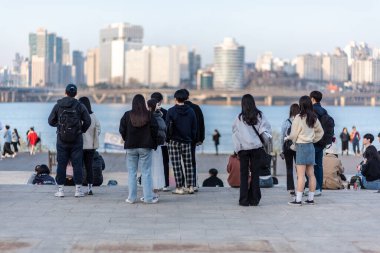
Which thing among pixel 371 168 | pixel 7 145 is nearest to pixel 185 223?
pixel 371 168

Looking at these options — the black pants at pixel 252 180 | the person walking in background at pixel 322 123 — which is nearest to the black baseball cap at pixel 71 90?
the black pants at pixel 252 180

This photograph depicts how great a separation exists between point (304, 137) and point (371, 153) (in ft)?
9.35

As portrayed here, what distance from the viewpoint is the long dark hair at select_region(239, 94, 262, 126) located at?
32.2ft

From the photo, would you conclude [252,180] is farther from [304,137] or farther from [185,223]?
[185,223]

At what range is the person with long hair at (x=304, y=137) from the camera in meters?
10.0

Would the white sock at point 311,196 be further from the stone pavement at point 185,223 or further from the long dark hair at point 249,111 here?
the long dark hair at point 249,111

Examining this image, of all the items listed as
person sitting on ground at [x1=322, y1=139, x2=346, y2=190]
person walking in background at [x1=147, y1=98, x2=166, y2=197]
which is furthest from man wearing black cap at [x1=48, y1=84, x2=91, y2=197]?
person sitting on ground at [x1=322, y1=139, x2=346, y2=190]

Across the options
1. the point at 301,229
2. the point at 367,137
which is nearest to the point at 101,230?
the point at 301,229

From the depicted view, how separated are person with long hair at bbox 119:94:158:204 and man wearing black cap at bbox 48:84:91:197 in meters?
0.58

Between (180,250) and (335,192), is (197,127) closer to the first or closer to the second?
(335,192)

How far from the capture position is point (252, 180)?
10.1 m

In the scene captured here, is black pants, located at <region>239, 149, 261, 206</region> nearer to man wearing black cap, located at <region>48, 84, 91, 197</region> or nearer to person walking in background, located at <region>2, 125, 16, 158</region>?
man wearing black cap, located at <region>48, 84, 91, 197</region>

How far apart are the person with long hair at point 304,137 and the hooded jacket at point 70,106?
258 centimetres

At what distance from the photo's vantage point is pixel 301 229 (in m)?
8.34
